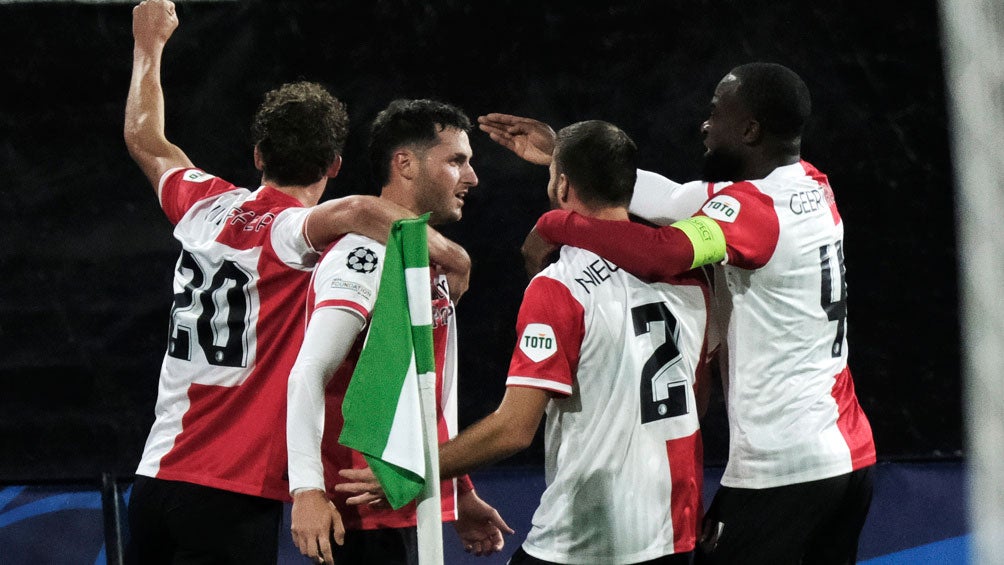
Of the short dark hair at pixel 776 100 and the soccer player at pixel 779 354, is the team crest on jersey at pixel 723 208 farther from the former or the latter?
the short dark hair at pixel 776 100

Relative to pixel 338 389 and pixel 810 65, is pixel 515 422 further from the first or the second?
pixel 810 65

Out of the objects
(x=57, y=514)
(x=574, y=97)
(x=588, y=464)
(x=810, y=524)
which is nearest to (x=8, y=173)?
(x=57, y=514)

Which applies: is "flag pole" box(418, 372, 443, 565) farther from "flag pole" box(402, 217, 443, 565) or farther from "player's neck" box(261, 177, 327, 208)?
"player's neck" box(261, 177, 327, 208)

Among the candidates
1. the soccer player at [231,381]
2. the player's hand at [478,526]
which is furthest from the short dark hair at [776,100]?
the player's hand at [478,526]

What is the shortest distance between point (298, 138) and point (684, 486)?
1.47 meters

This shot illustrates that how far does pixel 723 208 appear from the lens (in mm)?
2924

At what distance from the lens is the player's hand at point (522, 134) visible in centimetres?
371

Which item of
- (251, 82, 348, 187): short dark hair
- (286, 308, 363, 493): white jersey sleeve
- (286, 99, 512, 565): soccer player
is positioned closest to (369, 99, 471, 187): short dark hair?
(286, 99, 512, 565): soccer player

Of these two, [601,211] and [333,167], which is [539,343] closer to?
[601,211]

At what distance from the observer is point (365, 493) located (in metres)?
→ 2.63

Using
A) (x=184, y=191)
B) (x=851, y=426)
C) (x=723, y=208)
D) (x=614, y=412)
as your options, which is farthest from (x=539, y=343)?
(x=184, y=191)

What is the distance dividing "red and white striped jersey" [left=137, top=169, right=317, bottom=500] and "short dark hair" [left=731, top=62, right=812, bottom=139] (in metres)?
1.21

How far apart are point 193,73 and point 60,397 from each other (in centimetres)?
136

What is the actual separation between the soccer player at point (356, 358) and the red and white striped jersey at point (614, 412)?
1.26 feet
